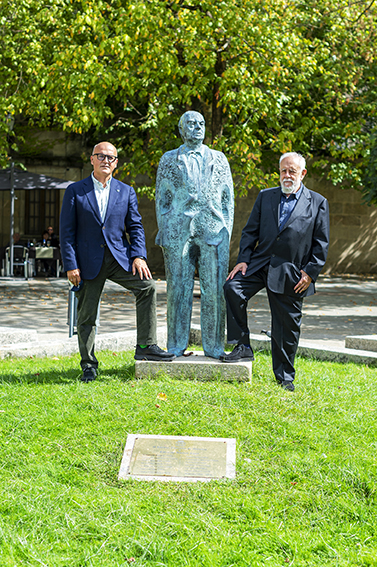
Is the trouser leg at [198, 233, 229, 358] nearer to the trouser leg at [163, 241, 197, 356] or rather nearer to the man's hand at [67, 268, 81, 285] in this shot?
the trouser leg at [163, 241, 197, 356]

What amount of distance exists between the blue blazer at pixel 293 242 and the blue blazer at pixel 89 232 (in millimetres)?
1076

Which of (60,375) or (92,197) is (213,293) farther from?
(60,375)

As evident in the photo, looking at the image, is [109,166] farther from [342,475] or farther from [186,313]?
[342,475]

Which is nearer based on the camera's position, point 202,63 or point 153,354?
point 153,354

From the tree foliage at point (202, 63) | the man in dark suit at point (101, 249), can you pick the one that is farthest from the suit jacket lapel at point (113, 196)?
the tree foliage at point (202, 63)

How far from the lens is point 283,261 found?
546 cm

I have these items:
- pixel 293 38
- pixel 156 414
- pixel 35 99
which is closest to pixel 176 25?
pixel 293 38

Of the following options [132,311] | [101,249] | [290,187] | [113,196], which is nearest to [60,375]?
[101,249]

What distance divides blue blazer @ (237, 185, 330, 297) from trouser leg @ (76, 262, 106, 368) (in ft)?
4.22

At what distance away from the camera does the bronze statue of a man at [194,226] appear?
5594 mm

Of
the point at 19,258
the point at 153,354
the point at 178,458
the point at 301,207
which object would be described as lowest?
the point at 19,258

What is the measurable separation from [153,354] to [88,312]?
2.18ft

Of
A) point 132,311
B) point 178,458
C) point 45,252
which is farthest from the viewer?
point 45,252

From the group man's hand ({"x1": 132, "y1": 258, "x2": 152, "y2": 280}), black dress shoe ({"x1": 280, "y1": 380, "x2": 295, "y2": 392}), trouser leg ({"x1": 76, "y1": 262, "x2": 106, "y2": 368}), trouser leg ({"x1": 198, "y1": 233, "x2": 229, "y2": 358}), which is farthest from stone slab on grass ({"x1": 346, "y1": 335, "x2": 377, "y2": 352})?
trouser leg ({"x1": 76, "y1": 262, "x2": 106, "y2": 368})
